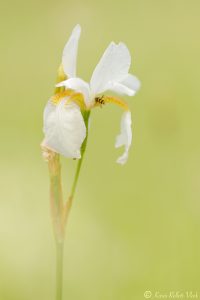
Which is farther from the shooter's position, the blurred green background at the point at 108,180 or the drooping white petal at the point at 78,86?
the blurred green background at the point at 108,180

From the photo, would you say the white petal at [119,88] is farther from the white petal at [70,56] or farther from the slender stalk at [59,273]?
the slender stalk at [59,273]

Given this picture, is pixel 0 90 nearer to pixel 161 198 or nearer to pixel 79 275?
pixel 161 198

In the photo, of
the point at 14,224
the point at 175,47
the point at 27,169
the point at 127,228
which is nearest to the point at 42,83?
the point at 175,47

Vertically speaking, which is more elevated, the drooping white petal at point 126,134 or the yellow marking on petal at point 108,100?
the yellow marking on petal at point 108,100

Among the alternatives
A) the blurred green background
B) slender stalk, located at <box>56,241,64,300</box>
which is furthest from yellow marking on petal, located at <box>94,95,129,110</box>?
the blurred green background

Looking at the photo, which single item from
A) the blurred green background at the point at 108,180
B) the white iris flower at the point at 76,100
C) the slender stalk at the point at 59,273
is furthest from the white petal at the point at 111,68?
the blurred green background at the point at 108,180

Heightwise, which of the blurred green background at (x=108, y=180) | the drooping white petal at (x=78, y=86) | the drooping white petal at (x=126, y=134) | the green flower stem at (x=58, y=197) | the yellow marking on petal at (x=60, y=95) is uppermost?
the drooping white petal at (x=78, y=86)

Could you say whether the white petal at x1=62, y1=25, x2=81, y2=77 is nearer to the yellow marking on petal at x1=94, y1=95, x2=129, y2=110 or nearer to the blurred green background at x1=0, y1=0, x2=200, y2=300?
the yellow marking on petal at x1=94, y1=95, x2=129, y2=110

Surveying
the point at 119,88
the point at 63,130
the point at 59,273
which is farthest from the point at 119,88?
the point at 59,273
